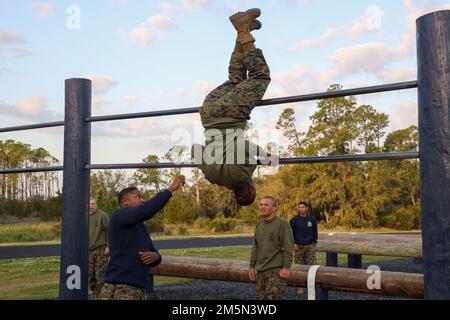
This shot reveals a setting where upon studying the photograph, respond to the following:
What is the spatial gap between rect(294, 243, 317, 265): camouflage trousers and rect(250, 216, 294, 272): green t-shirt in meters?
3.08

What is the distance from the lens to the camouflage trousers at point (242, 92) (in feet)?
9.64

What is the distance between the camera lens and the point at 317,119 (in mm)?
26375

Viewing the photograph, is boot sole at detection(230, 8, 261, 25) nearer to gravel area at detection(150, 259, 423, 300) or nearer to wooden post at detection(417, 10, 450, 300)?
wooden post at detection(417, 10, 450, 300)

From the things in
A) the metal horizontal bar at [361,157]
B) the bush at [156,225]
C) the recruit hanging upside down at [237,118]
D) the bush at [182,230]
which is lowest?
the bush at [182,230]

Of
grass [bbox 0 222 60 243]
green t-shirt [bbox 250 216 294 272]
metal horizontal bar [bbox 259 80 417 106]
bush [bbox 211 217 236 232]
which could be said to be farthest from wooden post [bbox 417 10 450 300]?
bush [bbox 211 217 236 232]

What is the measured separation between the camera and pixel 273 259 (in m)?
5.30

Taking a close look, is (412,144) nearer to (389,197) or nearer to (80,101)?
(389,197)

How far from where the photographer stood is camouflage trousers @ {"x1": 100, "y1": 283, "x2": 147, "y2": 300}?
3.47 metres

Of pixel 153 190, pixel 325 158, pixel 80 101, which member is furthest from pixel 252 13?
pixel 153 190

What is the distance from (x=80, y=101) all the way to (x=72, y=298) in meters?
1.29

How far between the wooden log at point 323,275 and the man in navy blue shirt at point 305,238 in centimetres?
221

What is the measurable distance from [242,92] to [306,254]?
232 inches

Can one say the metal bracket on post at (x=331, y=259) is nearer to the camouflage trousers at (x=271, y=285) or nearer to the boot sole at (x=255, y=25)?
the camouflage trousers at (x=271, y=285)

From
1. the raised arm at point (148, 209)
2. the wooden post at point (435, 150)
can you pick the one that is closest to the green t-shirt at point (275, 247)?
the raised arm at point (148, 209)
